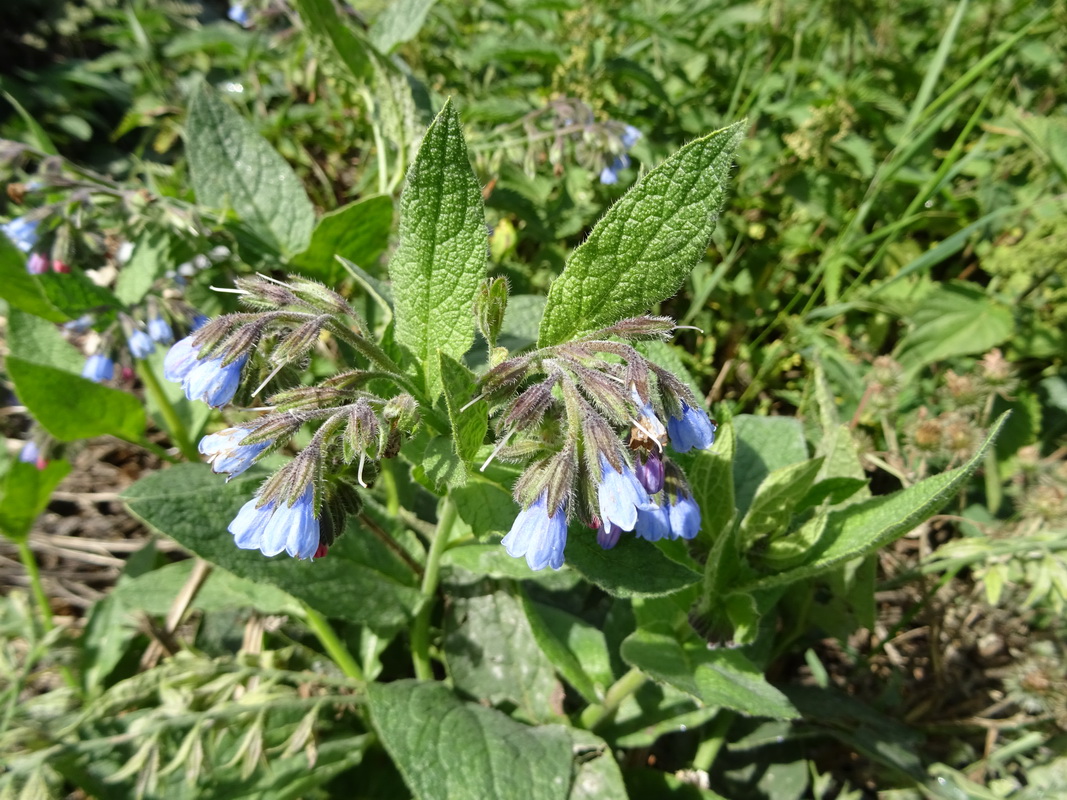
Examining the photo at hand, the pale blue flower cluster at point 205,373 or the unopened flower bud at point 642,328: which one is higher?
the pale blue flower cluster at point 205,373

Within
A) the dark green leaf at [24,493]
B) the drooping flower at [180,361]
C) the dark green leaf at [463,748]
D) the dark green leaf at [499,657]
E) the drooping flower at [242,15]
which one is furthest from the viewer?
the drooping flower at [242,15]

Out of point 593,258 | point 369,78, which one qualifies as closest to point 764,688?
point 593,258

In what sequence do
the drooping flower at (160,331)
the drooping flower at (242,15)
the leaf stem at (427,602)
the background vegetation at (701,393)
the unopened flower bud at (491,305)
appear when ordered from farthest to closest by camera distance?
the drooping flower at (242,15) → the drooping flower at (160,331) → the background vegetation at (701,393) → the leaf stem at (427,602) → the unopened flower bud at (491,305)

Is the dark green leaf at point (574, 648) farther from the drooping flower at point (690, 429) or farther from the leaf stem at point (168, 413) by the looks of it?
the leaf stem at point (168, 413)

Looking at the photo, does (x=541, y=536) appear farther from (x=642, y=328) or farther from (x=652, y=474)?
(x=642, y=328)

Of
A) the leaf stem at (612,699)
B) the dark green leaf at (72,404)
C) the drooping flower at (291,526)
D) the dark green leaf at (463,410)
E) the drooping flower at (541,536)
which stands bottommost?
the leaf stem at (612,699)

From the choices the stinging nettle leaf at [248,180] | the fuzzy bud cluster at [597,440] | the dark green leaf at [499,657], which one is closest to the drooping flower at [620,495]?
the fuzzy bud cluster at [597,440]

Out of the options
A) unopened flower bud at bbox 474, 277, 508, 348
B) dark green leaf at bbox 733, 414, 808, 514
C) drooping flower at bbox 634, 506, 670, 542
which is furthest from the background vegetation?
unopened flower bud at bbox 474, 277, 508, 348

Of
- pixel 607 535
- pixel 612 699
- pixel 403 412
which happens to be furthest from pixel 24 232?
pixel 612 699
